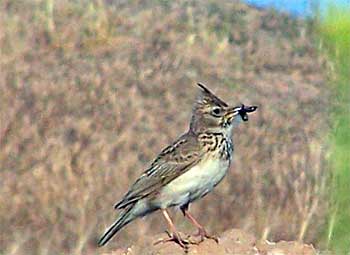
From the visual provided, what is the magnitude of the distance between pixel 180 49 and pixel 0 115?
6.53 metres

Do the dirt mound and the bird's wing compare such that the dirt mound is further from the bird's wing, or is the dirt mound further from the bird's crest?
the bird's crest

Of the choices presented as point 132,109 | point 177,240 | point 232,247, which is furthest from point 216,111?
point 132,109

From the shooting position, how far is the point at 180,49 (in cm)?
2464

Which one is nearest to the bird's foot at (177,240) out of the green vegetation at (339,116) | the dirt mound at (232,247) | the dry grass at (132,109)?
the dirt mound at (232,247)

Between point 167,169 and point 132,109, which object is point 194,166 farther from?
point 132,109

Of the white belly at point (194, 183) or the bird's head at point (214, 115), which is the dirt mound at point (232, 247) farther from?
the bird's head at point (214, 115)

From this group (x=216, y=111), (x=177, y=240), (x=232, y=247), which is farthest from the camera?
(x=216, y=111)

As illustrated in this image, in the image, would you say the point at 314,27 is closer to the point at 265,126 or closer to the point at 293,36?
the point at 265,126

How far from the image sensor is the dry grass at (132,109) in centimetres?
1443

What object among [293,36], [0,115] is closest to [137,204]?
[0,115]

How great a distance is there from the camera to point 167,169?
23.9 feet

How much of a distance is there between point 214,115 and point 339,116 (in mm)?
3455

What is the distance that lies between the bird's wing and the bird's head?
11 cm

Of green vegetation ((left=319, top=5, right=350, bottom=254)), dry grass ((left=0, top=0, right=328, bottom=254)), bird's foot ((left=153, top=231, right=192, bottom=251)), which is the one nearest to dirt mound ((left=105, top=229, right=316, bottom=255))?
bird's foot ((left=153, top=231, right=192, bottom=251))
